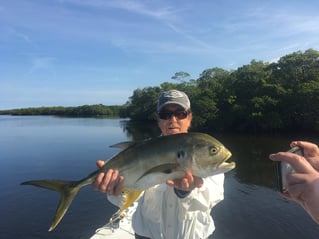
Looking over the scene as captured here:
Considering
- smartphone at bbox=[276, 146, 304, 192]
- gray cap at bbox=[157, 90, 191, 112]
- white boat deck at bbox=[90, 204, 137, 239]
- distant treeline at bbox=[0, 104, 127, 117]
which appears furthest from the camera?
distant treeline at bbox=[0, 104, 127, 117]

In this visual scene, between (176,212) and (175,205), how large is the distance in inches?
3.6

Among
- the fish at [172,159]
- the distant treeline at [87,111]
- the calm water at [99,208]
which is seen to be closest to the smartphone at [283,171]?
the fish at [172,159]

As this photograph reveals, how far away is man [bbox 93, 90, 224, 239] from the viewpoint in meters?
3.94

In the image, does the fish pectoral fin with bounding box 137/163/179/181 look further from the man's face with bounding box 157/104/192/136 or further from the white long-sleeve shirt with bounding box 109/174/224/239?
the man's face with bounding box 157/104/192/136

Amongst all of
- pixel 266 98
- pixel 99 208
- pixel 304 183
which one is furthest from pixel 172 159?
pixel 266 98

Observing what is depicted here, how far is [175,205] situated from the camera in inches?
160

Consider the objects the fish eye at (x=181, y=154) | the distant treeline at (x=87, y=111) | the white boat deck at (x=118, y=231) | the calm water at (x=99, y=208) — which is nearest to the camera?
the fish eye at (x=181, y=154)

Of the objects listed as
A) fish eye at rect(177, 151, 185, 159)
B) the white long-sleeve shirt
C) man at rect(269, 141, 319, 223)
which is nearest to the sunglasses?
the white long-sleeve shirt

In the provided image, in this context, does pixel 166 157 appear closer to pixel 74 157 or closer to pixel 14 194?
pixel 14 194

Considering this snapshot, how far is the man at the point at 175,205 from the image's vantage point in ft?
12.9

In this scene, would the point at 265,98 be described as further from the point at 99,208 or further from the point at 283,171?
the point at 283,171

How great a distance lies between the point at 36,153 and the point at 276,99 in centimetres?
3869

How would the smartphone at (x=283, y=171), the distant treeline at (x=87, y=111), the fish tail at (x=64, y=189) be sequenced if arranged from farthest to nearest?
1. the distant treeline at (x=87, y=111)
2. the fish tail at (x=64, y=189)
3. the smartphone at (x=283, y=171)

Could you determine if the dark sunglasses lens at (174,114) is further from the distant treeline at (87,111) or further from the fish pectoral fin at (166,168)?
the distant treeline at (87,111)
